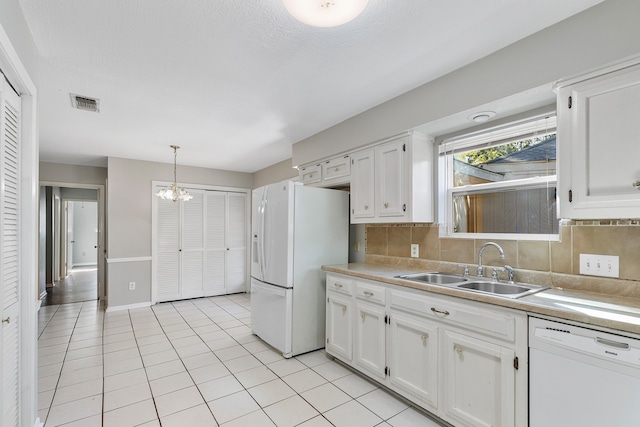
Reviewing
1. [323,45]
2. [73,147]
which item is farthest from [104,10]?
[73,147]

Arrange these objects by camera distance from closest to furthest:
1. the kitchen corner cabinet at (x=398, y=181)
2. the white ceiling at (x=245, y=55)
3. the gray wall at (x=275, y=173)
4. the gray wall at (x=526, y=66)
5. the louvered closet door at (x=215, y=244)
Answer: the gray wall at (x=526, y=66) < the white ceiling at (x=245, y=55) < the kitchen corner cabinet at (x=398, y=181) < the gray wall at (x=275, y=173) < the louvered closet door at (x=215, y=244)

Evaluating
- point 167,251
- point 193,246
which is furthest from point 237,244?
point 167,251

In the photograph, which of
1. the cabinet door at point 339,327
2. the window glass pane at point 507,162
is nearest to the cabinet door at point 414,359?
the cabinet door at point 339,327

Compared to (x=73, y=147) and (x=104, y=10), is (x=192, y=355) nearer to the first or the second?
(x=104, y=10)

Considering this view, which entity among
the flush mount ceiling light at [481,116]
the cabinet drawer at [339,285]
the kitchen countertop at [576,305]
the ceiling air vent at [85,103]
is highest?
the ceiling air vent at [85,103]

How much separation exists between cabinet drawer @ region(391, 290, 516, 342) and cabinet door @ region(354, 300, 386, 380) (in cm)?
24

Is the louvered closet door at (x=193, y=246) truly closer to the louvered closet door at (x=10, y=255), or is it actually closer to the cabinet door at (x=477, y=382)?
the louvered closet door at (x=10, y=255)

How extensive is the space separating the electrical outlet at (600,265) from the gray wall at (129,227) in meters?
5.47

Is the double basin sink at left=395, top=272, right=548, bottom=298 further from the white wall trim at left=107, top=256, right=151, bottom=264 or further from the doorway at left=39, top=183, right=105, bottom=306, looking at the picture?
the doorway at left=39, top=183, right=105, bottom=306

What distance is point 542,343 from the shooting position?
148cm

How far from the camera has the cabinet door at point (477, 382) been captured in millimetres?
1606

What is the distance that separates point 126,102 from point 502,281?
338 centimetres

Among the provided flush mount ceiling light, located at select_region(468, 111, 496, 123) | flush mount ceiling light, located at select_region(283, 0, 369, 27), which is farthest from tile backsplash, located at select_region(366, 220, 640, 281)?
flush mount ceiling light, located at select_region(283, 0, 369, 27)

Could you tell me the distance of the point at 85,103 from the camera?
2748mm
